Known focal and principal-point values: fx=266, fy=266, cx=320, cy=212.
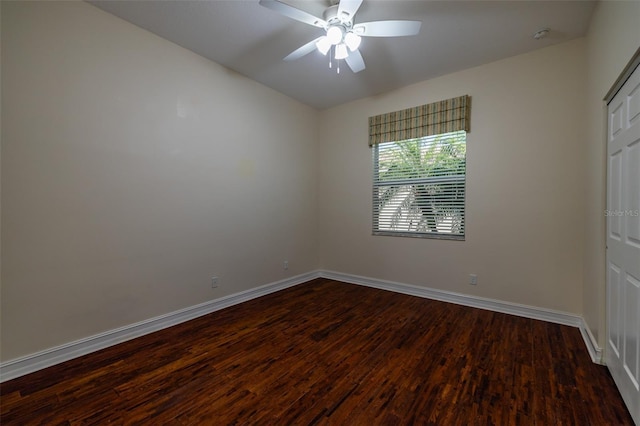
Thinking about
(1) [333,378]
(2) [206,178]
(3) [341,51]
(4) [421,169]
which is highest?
(3) [341,51]

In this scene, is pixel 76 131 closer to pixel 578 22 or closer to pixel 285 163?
pixel 285 163

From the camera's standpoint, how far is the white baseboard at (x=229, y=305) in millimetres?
2031

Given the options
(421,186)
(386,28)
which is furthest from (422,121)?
(386,28)

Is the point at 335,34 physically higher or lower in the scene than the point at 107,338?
higher

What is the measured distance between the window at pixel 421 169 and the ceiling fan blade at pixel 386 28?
160cm

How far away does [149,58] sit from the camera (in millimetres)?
2654

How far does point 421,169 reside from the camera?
3758 mm

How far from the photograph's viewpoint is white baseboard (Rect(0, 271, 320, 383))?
6.42 feet

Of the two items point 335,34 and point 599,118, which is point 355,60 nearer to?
point 335,34

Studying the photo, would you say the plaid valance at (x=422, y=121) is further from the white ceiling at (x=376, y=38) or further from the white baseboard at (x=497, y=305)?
the white baseboard at (x=497, y=305)

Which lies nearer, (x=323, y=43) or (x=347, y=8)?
(x=347, y=8)

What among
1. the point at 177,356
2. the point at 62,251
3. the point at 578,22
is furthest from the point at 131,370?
the point at 578,22

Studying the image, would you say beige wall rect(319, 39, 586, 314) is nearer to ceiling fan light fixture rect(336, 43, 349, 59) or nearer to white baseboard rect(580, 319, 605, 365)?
white baseboard rect(580, 319, 605, 365)

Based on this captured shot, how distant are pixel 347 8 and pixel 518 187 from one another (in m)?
2.64
